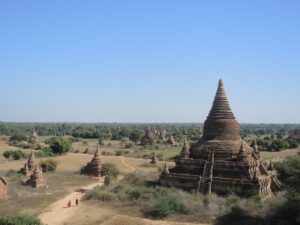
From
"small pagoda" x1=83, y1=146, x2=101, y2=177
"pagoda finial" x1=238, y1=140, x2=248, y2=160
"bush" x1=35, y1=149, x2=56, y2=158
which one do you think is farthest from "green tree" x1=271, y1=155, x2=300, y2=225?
"bush" x1=35, y1=149, x2=56, y2=158

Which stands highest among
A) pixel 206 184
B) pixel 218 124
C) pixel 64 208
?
pixel 218 124

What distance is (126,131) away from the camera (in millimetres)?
113188

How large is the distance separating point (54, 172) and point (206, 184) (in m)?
20.4

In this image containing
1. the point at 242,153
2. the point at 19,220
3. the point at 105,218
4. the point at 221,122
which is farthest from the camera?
the point at 221,122

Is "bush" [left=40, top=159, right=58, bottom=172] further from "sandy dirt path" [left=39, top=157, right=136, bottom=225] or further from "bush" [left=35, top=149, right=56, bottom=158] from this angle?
"sandy dirt path" [left=39, top=157, right=136, bottom=225]

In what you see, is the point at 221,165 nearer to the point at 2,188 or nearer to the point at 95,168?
the point at 2,188

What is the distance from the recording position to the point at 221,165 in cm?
2525

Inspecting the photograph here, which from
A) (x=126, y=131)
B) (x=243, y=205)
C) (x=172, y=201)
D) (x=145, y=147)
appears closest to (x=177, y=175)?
(x=172, y=201)

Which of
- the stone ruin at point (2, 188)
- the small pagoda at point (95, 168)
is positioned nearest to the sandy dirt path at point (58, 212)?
the stone ruin at point (2, 188)

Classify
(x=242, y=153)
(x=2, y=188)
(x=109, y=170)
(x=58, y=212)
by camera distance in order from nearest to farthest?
(x=58, y=212), (x=242, y=153), (x=2, y=188), (x=109, y=170)

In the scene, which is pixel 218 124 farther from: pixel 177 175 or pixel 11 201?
pixel 11 201

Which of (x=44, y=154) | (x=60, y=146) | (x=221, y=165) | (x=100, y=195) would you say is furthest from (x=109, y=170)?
(x=60, y=146)

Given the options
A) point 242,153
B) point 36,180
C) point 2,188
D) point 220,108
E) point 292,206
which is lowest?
point 36,180

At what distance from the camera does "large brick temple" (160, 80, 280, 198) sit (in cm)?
2397
